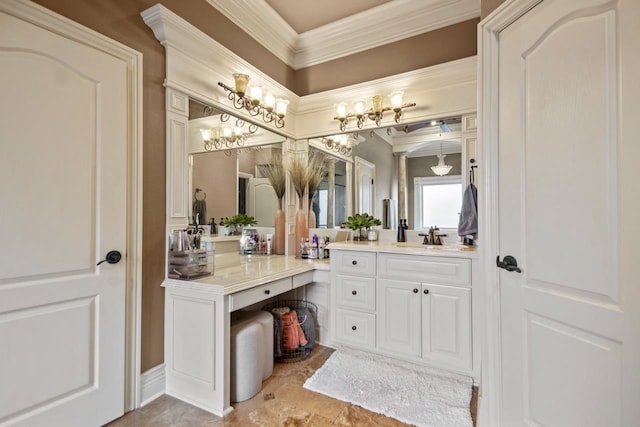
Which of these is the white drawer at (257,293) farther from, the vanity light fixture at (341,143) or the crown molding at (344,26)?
the crown molding at (344,26)

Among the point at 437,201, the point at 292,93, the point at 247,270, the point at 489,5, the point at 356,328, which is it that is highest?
the point at 292,93

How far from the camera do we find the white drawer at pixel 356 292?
2.46 meters

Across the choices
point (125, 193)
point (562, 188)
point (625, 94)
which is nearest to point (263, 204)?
point (125, 193)

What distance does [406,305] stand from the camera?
91.3 inches

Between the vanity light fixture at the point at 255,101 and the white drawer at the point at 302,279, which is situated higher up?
the vanity light fixture at the point at 255,101

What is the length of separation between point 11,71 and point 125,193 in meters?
0.73

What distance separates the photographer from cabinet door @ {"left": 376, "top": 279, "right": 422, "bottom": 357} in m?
2.28

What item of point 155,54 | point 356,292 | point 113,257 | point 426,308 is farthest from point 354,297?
point 155,54

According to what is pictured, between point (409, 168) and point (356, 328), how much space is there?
5.09 feet

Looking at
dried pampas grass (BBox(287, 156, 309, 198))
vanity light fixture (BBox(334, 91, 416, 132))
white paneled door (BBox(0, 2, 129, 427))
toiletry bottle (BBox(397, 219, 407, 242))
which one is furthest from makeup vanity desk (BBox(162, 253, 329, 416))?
vanity light fixture (BBox(334, 91, 416, 132))

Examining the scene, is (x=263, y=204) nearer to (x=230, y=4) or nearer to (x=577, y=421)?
(x=230, y=4)

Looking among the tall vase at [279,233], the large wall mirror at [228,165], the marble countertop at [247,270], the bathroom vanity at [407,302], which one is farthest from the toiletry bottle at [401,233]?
the large wall mirror at [228,165]

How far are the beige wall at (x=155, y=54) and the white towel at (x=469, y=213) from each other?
47.2 inches

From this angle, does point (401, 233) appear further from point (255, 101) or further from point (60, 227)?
point (60, 227)
